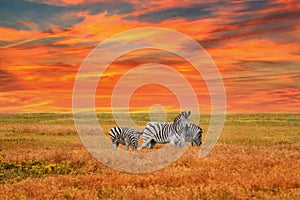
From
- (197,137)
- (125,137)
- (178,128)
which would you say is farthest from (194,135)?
(125,137)

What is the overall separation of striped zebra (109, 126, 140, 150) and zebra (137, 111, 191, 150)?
0.67 metres

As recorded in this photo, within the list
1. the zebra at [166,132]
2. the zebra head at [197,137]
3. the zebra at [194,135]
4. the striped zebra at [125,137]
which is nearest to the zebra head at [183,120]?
the zebra at [166,132]

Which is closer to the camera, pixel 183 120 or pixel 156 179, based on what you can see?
pixel 156 179

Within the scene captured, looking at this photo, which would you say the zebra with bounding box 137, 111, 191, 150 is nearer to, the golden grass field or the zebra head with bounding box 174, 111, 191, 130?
the zebra head with bounding box 174, 111, 191, 130

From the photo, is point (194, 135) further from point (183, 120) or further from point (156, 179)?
point (156, 179)

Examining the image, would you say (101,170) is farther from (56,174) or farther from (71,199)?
(71,199)

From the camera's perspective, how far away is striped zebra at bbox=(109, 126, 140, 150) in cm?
2986

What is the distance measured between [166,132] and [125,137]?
293cm

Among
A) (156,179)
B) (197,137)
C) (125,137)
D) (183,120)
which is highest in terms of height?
(183,120)

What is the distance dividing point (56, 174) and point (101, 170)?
5.91 feet

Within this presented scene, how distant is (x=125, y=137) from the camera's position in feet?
98.7

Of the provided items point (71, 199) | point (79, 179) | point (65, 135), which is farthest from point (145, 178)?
point (65, 135)

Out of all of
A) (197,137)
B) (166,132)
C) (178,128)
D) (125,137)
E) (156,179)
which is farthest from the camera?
(197,137)

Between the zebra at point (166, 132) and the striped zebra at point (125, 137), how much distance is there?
2.19ft
